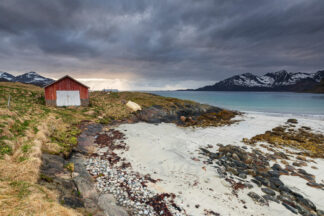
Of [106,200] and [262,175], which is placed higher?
[106,200]

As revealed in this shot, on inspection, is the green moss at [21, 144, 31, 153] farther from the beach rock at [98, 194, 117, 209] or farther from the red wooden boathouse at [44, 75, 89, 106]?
the red wooden boathouse at [44, 75, 89, 106]

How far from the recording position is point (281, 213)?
24.6ft

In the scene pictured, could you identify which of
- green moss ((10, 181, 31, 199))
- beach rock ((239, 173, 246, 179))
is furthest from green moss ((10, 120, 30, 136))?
beach rock ((239, 173, 246, 179))

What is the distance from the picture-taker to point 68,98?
27953 mm

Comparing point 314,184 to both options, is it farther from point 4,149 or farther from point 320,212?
point 4,149

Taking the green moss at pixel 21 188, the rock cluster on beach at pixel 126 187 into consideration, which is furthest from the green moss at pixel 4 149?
the rock cluster on beach at pixel 126 187

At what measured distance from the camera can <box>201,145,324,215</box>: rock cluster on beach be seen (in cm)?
823

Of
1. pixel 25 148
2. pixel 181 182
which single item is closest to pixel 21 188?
pixel 25 148

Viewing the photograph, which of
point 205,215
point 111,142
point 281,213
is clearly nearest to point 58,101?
point 111,142

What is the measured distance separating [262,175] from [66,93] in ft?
108

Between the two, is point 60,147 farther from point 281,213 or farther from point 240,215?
point 281,213

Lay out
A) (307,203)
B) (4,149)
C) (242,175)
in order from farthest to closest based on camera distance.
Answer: (242,175)
(307,203)
(4,149)

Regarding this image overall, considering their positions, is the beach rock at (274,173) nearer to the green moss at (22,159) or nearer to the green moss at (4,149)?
the green moss at (22,159)

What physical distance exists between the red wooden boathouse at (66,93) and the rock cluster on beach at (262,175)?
86.7 ft
